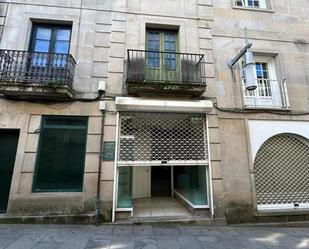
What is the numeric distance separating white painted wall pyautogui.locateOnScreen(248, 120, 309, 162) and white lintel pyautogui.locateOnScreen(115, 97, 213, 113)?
5.40 feet

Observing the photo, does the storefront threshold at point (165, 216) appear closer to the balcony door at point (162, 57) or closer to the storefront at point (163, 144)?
the storefront at point (163, 144)

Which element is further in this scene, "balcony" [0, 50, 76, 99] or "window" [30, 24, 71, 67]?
"window" [30, 24, 71, 67]

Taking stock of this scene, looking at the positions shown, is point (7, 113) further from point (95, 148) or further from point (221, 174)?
point (221, 174)

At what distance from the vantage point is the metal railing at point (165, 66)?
19.4ft

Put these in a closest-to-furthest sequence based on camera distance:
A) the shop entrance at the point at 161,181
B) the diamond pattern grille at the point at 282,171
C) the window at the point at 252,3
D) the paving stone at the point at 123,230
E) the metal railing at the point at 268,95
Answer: the paving stone at the point at 123,230 → the diamond pattern grille at the point at 282,171 → the metal railing at the point at 268,95 → the window at the point at 252,3 → the shop entrance at the point at 161,181

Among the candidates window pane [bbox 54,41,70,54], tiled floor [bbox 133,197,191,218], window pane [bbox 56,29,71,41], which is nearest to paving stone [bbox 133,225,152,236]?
tiled floor [bbox 133,197,191,218]

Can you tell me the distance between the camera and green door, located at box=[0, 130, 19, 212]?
5109 mm

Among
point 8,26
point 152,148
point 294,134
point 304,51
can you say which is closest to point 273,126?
point 294,134

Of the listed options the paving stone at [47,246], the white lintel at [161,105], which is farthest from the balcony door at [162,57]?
the paving stone at [47,246]

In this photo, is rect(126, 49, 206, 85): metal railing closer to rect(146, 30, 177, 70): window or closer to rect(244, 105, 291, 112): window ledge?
rect(146, 30, 177, 70): window

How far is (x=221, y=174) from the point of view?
18.4 ft

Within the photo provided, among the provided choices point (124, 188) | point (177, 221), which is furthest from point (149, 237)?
point (124, 188)

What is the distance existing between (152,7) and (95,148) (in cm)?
521

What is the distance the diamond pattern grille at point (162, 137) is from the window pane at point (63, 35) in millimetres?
3191
